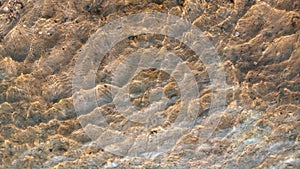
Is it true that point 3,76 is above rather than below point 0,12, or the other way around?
below

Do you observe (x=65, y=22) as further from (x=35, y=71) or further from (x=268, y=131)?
(x=268, y=131)

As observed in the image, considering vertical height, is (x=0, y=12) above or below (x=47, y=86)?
above

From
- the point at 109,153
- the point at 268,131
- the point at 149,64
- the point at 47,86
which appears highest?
the point at 149,64

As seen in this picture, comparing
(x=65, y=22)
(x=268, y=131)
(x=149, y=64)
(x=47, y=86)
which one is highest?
(x=65, y=22)

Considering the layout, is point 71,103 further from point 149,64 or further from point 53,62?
point 149,64

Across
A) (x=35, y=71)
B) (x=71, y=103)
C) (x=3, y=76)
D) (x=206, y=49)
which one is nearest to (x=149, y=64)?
(x=206, y=49)

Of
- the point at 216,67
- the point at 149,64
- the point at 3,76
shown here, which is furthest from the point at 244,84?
the point at 3,76
